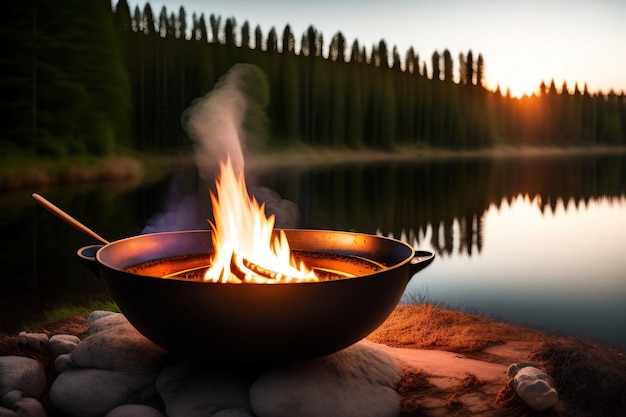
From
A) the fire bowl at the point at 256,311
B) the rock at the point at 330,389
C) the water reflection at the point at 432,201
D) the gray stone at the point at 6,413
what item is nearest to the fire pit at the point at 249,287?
the fire bowl at the point at 256,311

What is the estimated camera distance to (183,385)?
13.8ft

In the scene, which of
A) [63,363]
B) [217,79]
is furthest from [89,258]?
[217,79]

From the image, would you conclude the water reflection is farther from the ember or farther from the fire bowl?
the fire bowl

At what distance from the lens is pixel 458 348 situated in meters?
5.38

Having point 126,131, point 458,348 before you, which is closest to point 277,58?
point 126,131

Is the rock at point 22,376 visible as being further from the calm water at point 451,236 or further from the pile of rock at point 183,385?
the calm water at point 451,236

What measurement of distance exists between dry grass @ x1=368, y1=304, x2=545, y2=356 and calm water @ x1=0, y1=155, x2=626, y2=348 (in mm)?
763

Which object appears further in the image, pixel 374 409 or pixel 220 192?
pixel 220 192

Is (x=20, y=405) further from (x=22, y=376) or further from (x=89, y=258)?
(x=89, y=258)

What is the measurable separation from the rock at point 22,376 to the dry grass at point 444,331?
9.06ft

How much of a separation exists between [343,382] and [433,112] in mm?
86590

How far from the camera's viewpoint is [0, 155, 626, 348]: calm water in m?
9.22

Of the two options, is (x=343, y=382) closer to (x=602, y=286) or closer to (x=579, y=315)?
(x=579, y=315)

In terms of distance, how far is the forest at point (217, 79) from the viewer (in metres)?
29.5
